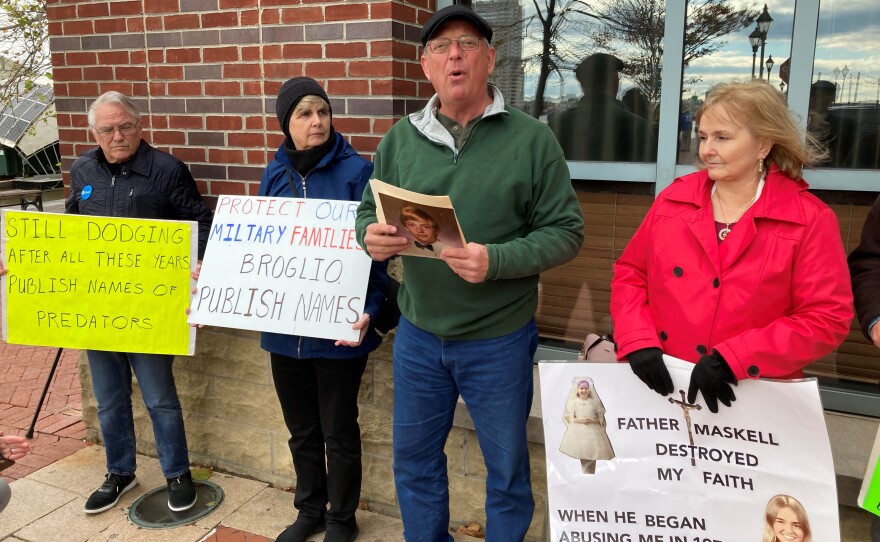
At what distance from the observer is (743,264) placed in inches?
76.4

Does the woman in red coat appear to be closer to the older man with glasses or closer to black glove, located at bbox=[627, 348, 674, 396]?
black glove, located at bbox=[627, 348, 674, 396]

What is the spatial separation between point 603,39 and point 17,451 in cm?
318

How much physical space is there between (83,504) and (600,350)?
112 inches

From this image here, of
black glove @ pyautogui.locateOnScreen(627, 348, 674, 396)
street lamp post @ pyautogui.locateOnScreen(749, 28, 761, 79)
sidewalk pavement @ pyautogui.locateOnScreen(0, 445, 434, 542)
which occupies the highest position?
street lamp post @ pyautogui.locateOnScreen(749, 28, 761, 79)

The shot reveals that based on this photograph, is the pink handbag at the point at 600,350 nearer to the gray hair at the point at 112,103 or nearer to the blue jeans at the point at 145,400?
the blue jeans at the point at 145,400

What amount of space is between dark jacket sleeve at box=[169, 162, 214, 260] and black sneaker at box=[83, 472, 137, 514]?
4.37 ft

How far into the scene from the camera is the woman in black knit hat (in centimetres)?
279

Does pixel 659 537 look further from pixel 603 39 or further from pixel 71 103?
pixel 71 103

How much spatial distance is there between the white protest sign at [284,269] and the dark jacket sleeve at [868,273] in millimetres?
1780

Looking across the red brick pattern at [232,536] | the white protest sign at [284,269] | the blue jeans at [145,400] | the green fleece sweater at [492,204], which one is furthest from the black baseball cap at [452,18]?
the red brick pattern at [232,536]

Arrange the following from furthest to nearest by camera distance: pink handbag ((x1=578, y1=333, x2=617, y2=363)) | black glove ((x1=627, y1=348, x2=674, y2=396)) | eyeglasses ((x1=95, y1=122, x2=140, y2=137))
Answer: eyeglasses ((x1=95, y1=122, x2=140, y2=137)) → pink handbag ((x1=578, y1=333, x2=617, y2=363)) → black glove ((x1=627, y1=348, x2=674, y2=396))

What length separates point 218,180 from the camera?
145 inches

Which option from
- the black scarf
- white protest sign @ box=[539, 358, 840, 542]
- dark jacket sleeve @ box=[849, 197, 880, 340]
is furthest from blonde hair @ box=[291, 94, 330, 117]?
dark jacket sleeve @ box=[849, 197, 880, 340]

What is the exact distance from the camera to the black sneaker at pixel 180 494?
3.42m
